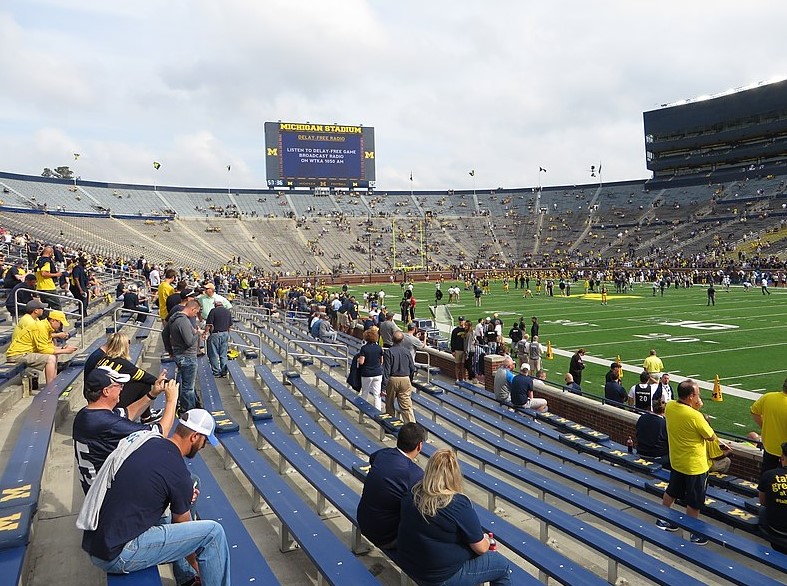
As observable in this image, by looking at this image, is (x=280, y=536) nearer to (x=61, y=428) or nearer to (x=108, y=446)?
(x=108, y=446)

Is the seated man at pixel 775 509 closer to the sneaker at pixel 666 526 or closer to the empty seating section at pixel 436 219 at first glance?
the sneaker at pixel 666 526

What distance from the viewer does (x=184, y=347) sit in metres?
7.37

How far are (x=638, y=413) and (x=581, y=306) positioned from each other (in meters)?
23.5

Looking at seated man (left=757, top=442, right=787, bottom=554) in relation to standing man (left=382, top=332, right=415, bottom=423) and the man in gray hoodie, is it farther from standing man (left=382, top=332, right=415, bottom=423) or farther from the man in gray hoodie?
the man in gray hoodie

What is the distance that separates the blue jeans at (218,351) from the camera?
1026 cm

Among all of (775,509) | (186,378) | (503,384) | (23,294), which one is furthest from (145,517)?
(23,294)

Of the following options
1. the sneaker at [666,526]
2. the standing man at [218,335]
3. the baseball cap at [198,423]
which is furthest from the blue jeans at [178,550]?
the standing man at [218,335]

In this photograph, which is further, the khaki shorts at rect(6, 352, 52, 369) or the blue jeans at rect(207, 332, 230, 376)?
the blue jeans at rect(207, 332, 230, 376)

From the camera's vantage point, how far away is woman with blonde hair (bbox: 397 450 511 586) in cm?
328

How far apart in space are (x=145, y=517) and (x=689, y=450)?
15.9 feet

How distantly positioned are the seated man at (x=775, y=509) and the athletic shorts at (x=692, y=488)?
0.68m

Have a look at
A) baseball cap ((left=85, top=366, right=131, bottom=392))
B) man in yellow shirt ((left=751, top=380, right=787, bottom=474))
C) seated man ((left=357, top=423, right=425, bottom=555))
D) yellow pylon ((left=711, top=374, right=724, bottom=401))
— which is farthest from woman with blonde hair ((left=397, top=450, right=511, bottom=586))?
yellow pylon ((left=711, top=374, right=724, bottom=401))

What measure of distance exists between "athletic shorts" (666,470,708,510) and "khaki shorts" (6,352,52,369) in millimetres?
8209

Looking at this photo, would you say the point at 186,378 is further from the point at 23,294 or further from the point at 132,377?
the point at 23,294
